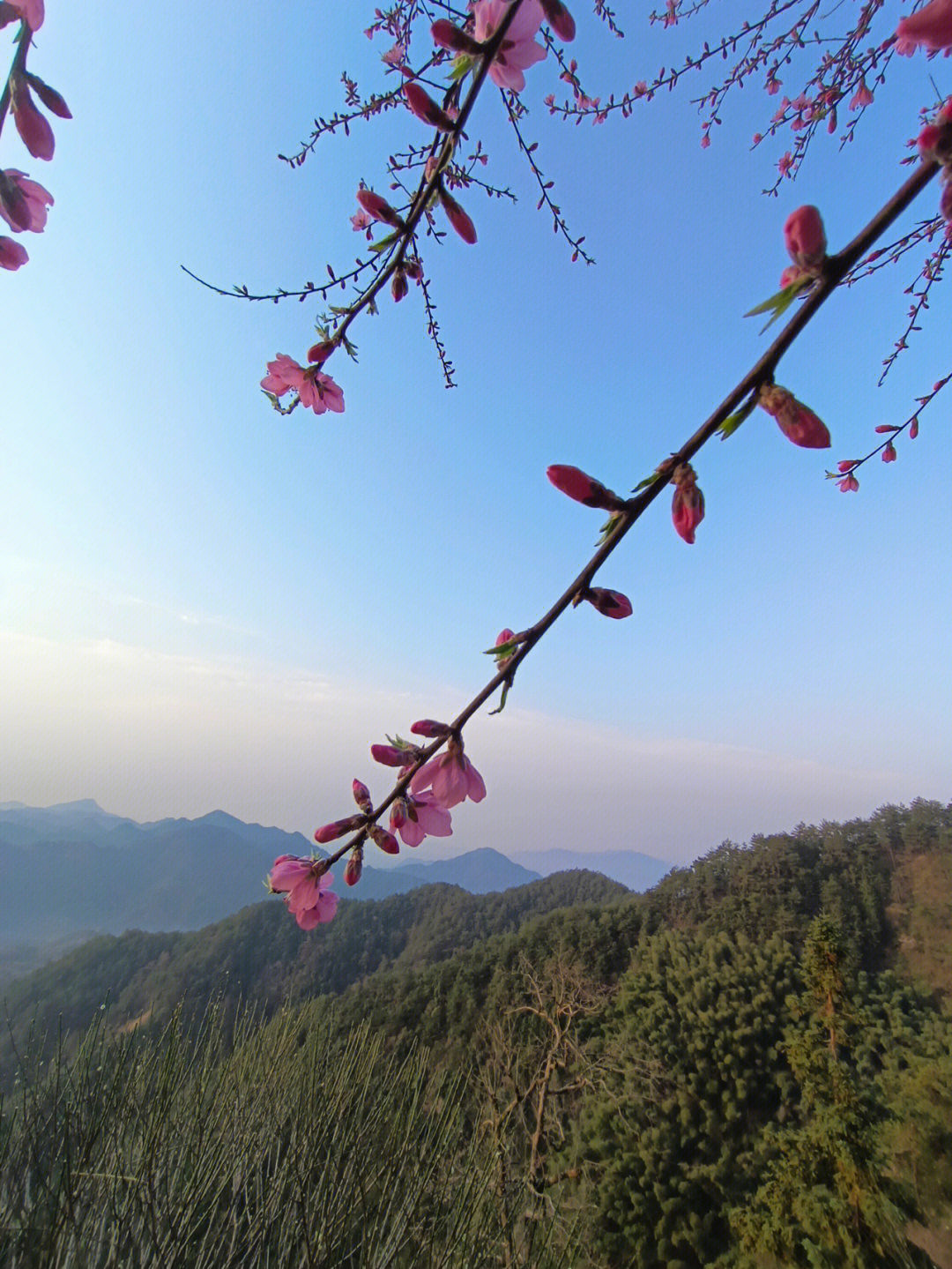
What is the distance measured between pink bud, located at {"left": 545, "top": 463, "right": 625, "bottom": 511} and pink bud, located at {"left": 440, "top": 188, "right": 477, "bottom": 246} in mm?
563

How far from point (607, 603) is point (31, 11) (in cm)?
93

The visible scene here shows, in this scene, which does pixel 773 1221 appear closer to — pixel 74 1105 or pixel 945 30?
pixel 74 1105

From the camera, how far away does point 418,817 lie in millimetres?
929

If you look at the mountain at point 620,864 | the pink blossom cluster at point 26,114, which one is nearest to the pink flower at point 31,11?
the pink blossom cluster at point 26,114

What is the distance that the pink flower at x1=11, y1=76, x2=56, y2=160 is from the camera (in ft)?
2.15

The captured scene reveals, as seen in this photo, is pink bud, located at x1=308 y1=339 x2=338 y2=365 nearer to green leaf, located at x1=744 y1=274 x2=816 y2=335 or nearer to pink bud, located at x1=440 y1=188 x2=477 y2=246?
pink bud, located at x1=440 y1=188 x2=477 y2=246

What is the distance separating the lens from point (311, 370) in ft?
3.82

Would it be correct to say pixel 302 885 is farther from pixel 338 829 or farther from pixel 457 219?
pixel 457 219

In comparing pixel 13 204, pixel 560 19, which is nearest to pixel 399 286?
pixel 560 19

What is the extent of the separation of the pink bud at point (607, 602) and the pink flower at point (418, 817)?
449 millimetres

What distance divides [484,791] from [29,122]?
1.01 m

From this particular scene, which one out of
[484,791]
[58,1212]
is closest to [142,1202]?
[58,1212]

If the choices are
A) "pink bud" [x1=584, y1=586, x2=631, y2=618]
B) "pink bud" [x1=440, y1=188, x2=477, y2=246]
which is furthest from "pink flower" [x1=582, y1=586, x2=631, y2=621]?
"pink bud" [x1=440, y1=188, x2=477, y2=246]

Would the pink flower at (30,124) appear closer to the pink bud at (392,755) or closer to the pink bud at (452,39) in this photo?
the pink bud at (452,39)
